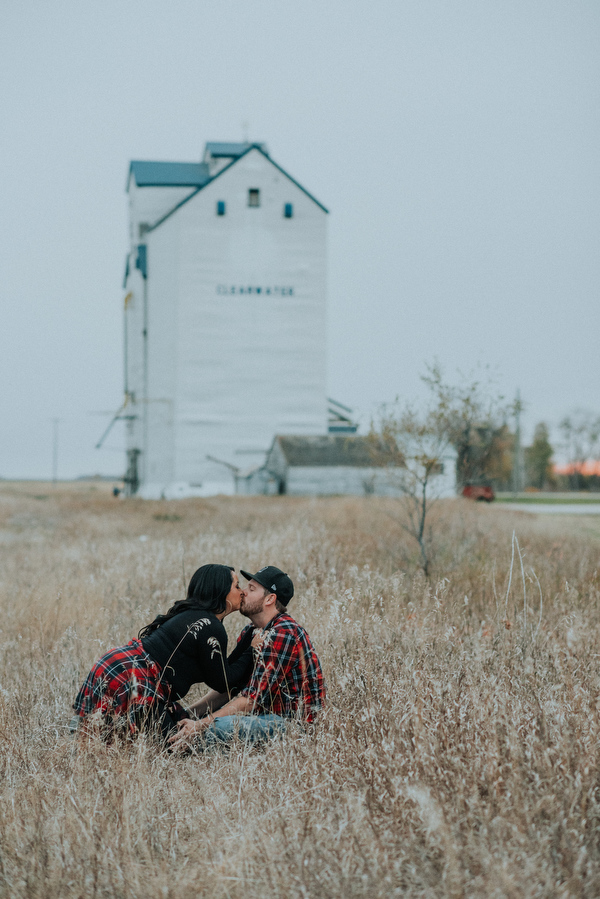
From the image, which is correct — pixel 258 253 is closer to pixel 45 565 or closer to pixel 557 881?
pixel 45 565

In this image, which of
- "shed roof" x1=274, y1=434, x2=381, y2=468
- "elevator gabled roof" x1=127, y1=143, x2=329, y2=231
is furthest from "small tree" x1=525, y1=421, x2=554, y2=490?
"elevator gabled roof" x1=127, y1=143, x2=329, y2=231

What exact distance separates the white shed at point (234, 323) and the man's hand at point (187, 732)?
36597mm

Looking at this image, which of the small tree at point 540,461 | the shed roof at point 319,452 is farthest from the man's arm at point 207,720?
the small tree at point 540,461

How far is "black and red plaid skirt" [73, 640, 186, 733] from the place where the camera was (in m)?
4.39

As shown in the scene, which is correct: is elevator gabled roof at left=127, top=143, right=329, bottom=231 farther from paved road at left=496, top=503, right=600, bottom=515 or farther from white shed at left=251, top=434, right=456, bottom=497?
paved road at left=496, top=503, right=600, bottom=515

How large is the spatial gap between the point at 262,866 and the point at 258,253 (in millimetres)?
40795

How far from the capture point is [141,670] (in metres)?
4.48

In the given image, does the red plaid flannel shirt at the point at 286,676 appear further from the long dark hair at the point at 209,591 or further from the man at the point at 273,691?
the long dark hair at the point at 209,591

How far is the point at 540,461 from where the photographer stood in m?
94.5

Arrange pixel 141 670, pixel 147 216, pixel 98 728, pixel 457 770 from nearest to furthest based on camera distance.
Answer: pixel 457 770
pixel 98 728
pixel 141 670
pixel 147 216

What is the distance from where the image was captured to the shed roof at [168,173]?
4566 centimetres

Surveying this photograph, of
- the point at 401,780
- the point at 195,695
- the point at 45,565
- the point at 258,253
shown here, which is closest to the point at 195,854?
the point at 401,780

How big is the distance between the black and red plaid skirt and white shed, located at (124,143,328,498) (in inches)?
1433

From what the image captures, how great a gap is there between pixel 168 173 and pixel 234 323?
1176 centimetres
